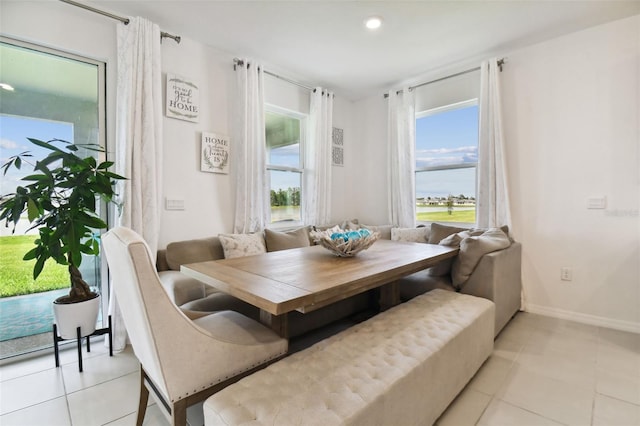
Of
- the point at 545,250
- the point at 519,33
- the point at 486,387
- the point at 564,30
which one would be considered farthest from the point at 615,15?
the point at 486,387

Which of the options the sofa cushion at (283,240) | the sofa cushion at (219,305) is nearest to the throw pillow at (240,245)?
the sofa cushion at (283,240)

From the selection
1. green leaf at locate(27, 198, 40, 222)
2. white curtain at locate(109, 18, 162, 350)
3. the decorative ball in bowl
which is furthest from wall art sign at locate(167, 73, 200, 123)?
the decorative ball in bowl

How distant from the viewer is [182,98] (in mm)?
2773

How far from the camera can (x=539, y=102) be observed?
2943 millimetres

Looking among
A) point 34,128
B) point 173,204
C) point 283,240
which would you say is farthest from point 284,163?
point 34,128

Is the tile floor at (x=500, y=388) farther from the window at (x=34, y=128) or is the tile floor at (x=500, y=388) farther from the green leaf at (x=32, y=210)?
the green leaf at (x=32, y=210)

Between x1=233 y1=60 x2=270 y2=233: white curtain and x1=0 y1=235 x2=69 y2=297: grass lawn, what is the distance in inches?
60.2

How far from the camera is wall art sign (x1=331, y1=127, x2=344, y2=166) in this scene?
4254 mm

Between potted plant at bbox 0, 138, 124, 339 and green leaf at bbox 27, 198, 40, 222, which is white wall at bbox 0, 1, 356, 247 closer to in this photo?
potted plant at bbox 0, 138, 124, 339

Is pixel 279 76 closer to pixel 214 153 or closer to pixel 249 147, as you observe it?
pixel 249 147

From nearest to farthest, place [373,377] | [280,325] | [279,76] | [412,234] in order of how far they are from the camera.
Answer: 1. [373,377]
2. [280,325]
3. [412,234]
4. [279,76]

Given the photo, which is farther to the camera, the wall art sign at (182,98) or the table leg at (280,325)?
the wall art sign at (182,98)

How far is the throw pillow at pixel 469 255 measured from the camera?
2336 millimetres

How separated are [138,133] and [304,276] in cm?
189
